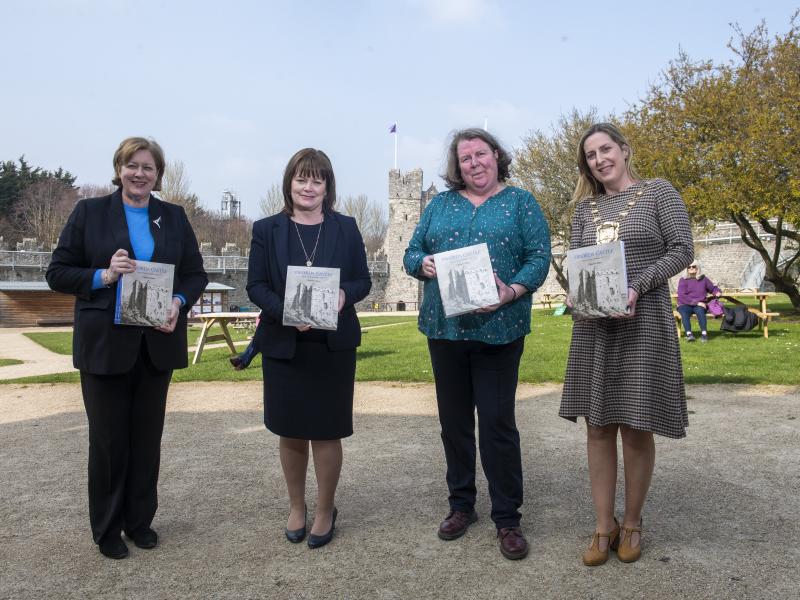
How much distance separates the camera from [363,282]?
3576 millimetres

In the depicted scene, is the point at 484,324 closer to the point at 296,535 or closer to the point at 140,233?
the point at 296,535

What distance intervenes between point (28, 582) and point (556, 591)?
217 cm

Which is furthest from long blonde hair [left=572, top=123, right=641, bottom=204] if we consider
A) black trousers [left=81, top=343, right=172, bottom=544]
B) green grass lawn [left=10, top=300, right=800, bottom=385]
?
green grass lawn [left=10, top=300, right=800, bottom=385]

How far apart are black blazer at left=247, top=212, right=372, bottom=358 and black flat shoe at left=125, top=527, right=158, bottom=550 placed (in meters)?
1.03

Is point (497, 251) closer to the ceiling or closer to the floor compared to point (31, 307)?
closer to the ceiling

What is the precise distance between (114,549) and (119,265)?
1.31 meters

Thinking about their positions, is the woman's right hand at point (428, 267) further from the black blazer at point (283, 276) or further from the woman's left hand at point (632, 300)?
the woman's left hand at point (632, 300)

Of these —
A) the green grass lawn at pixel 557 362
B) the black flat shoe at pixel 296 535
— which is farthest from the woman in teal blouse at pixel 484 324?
the green grass lawn at pixel 557 362

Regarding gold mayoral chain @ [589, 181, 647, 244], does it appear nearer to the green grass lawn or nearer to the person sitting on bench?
the green grass lawn

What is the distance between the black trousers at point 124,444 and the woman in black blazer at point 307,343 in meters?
0.57

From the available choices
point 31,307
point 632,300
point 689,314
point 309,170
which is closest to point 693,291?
point 689,314

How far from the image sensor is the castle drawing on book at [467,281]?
3.14 metres

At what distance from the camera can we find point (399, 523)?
11.6 feet

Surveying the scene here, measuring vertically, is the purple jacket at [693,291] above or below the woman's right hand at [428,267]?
below
